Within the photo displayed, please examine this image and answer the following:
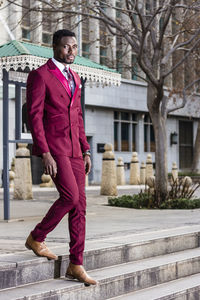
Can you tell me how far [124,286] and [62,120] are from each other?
177 centimetres

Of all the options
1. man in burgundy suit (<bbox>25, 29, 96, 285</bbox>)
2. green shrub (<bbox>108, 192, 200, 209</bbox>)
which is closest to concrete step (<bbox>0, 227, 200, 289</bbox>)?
man in burgundy suit (<bbox>25, 29, 96, 285</bbox>)

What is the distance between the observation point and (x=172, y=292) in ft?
19.2

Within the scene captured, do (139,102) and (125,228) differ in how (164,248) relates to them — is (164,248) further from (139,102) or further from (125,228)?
(139,102)

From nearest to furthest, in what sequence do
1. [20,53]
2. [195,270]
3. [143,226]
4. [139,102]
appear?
[195,270] < [143,226] < [20,53] < [139,102]

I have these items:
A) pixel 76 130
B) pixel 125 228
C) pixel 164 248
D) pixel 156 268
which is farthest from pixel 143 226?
pixel 76 130

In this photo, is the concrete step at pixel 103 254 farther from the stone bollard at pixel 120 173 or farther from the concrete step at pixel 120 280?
the stone bollard at pixel 120 173

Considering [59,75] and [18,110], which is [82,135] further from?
[18,110]

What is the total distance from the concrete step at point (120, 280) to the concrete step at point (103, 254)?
7 cm

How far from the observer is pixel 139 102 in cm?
3606

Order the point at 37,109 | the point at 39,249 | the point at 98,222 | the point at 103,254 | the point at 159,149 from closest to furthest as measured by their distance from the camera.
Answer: the point at 37,109 < the point at 39,249 < the point at 103,254 < the point at 98,222 < the point at 159,149

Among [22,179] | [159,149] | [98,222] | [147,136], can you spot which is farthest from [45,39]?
[98,222]

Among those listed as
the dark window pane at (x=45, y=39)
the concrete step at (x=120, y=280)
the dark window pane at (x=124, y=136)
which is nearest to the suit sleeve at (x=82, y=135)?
the concrete step at (x=120, y=280)

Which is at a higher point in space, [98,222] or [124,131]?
[124,131]

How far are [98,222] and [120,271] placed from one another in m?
3.84
